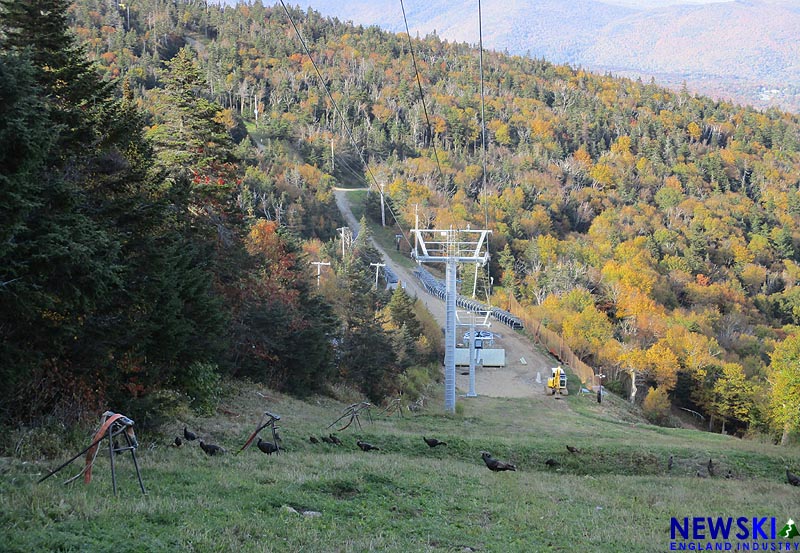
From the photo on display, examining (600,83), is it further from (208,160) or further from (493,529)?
(493,529)

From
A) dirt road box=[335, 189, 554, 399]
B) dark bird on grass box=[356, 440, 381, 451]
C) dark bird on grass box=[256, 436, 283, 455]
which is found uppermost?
dark bird on grass box=[256, 436, 283, 455]

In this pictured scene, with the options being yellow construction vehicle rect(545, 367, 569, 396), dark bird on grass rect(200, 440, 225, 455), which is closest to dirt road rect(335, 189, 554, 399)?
yellow construction vehicle rect(545, 367, 569, 396)

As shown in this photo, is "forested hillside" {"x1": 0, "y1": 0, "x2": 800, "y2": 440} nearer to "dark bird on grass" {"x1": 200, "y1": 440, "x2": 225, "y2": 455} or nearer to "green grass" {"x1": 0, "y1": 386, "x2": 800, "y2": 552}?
"dark bird on grass" {"x1": 200, "y1": 440, "x2": 225, "y2": 455}

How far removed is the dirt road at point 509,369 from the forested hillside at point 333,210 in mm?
5494

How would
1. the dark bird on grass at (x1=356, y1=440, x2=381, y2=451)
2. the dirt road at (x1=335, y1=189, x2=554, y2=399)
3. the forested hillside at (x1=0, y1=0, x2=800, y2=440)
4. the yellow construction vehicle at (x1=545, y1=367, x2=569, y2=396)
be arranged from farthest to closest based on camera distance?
the dirt road at (x1=335, y1=189, x2=554, y2=399) < the yellow construction vehicle at (x1=545, y1=367, x2=569, y2=396) < the dark bird on grass at (x1=356, y1=440, x2=381, y2=451) < the forested hillside at (x1=0, y1=0, x2=800, y2=440)

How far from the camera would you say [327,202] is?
100125 millimetres

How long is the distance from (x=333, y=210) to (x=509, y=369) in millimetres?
51198

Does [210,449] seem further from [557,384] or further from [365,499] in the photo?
[557,384]

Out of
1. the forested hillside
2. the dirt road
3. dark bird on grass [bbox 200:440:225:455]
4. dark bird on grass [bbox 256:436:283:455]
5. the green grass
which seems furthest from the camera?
the dirt road

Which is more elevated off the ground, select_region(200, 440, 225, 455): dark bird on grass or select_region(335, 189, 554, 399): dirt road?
select_region(200, 440, 225, 455): dark bird on grass

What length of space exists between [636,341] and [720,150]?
109m

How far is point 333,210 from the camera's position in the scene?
328 feet

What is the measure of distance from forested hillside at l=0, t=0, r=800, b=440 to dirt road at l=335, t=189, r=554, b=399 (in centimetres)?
549

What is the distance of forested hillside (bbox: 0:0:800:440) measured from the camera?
1321 cm
